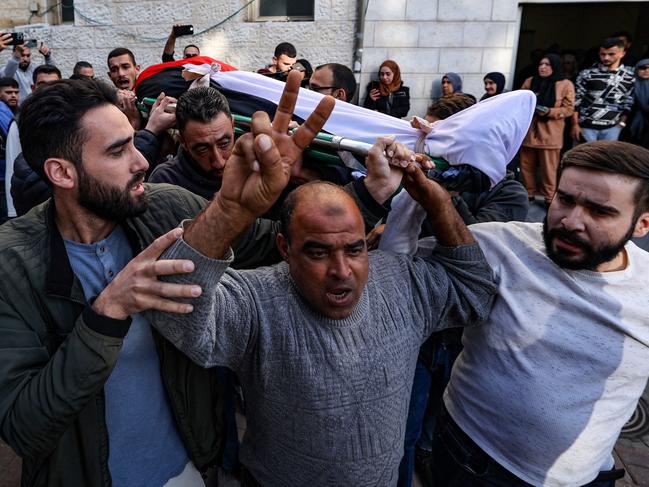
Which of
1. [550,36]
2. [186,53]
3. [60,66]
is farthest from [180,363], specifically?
[550,36]

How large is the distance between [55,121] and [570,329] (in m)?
1.67

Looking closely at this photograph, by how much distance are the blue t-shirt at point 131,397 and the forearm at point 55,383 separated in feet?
0.78

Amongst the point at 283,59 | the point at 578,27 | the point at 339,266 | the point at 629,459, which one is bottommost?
the point at 629,459

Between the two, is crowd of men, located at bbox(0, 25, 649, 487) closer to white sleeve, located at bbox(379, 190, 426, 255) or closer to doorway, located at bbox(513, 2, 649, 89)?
white sleeve, located at bbox(379, 190, 426, 255)

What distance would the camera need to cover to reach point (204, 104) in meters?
2.22

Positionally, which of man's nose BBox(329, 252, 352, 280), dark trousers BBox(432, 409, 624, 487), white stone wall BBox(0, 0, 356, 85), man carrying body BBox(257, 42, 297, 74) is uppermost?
white stone wall BBox(0, 0, 356, 85)

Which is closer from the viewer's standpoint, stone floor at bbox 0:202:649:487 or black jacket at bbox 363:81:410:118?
stone floor at bbox 0:202:649:487

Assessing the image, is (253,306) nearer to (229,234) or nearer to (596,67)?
(229,234)

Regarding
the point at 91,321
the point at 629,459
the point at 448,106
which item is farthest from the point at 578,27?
the point at 91,321

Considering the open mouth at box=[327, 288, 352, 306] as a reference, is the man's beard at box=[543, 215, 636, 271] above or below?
above

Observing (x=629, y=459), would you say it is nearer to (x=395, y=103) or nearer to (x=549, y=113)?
(x=549, y=113)

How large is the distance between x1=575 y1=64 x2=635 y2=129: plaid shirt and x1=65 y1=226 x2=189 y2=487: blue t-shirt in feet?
20.5

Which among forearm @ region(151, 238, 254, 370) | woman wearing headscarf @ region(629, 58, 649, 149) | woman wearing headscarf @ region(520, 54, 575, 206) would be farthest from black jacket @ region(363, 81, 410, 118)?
forearm @ region(151, 238, 254, 370)

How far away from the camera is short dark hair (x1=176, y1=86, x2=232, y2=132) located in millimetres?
2219
